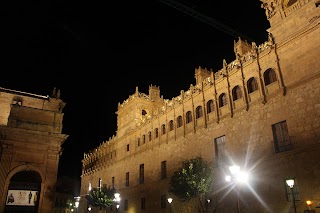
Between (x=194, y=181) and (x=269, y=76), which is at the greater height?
(x=269, y=76)

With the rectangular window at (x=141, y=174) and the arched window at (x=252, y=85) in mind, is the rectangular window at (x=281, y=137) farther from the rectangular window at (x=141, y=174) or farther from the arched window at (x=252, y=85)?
the rectangular window at (x=141, y=174)

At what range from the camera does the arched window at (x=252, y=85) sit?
73.9ft

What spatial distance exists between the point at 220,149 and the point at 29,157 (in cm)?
1742

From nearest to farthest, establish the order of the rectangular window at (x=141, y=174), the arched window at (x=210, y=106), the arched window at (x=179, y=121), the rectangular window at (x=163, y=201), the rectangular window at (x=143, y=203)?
the arched window at (x=210, y=106), the rectangular window at (x=163, y=201), the arched window at (x=179, y=121), the rectangular window at (x=143, y=203), the rectangular window at (x=141, y=174)

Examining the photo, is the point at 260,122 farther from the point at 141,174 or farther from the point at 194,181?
the point at 141,174

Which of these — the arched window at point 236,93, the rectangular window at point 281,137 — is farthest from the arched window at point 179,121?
the rectangular window at point 281,137

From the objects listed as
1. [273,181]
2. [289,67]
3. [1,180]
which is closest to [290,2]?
[289,67]

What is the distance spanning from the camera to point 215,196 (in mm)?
23859

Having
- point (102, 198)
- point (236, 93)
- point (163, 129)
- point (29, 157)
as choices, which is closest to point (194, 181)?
point (236, 93)

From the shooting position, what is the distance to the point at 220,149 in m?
25.0

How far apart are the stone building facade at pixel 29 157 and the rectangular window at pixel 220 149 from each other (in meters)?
14.7

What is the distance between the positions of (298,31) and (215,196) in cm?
1486

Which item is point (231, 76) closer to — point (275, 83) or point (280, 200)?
point (275, 83)

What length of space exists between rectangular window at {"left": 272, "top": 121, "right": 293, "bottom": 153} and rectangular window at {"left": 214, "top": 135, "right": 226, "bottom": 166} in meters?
5.29
